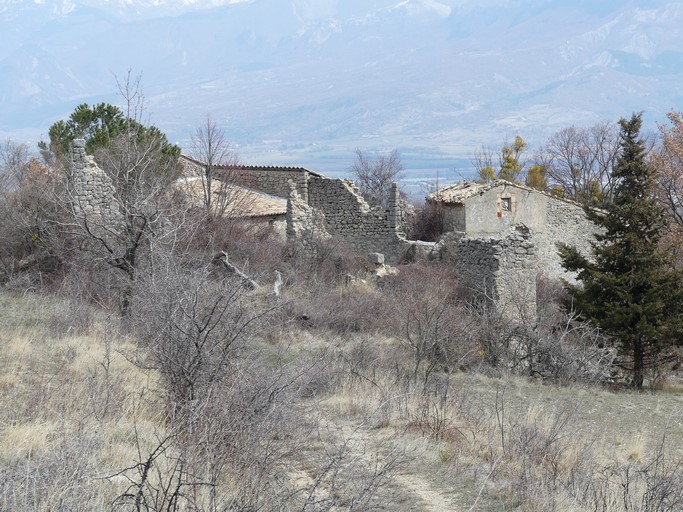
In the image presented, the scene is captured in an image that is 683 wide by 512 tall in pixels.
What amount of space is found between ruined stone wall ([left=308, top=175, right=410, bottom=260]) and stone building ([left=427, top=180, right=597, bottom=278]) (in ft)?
7.51

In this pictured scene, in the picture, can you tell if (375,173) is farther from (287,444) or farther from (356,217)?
(287,444)

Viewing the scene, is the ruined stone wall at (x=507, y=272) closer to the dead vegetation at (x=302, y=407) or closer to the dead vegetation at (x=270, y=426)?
the dead vegetation at (x=302, y=407)

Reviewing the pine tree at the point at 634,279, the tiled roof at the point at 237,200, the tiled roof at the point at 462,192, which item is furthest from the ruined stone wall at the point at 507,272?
the tiled roof at the point at 462,192

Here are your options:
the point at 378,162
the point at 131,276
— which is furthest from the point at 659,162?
the point at 378,162

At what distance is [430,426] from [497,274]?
8876mm

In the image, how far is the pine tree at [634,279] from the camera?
15258 mm

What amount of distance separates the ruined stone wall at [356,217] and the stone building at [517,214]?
2.29 meters

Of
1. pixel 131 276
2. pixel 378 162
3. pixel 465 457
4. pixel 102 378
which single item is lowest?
pixel 465 457

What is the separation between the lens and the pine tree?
1526cm

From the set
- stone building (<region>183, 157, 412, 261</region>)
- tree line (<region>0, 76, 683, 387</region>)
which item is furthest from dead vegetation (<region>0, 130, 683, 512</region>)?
stone building (<region>183, 157, 412, 261</region>)

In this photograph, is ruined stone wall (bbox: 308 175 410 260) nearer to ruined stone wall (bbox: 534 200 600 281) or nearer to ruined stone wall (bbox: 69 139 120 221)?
ruined stone wall (bbox: 534 200 600 281)

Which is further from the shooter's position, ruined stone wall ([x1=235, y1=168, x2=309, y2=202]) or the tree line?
ruined stone wall ([x1=235, y1=168, x2=309, y2=202])

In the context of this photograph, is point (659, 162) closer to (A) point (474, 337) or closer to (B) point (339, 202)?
(B) point (339, 202)

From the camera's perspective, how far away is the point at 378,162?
70562 millimetres
